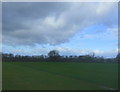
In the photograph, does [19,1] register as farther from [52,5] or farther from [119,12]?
[119,12]

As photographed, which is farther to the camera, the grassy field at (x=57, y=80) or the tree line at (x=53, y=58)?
the tree line at (x=53, y=58)

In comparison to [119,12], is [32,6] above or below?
above

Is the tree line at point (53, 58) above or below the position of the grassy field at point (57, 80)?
above

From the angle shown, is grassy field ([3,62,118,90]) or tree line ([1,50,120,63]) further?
tree line ([1,50,120,63])

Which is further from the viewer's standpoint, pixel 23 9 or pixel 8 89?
pixel 23 9

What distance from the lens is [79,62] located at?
71.7 feet

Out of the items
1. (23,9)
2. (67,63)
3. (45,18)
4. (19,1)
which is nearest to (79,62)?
(67,63)

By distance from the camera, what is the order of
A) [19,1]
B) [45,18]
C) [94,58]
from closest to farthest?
[19,1] → [45,18] → [94,58]

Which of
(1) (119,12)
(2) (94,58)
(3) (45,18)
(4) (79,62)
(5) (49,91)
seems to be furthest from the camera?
(4) (79,62)

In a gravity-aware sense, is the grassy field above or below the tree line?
below

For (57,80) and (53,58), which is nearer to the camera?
(57,80)

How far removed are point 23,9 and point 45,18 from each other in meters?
1.49

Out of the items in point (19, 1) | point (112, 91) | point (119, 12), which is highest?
point (19, 1)

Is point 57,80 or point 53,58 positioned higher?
point 53,58
